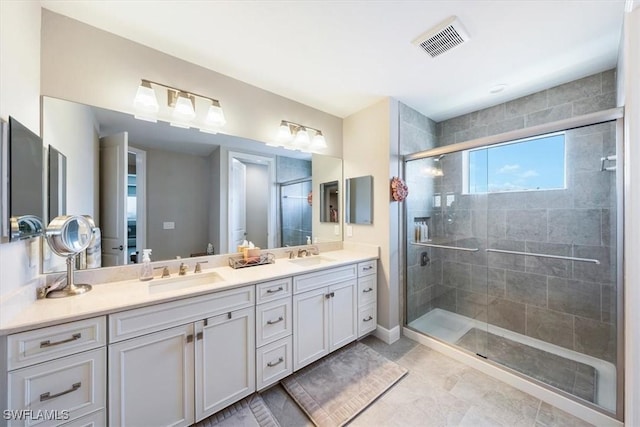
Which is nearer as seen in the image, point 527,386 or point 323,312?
point 527,386

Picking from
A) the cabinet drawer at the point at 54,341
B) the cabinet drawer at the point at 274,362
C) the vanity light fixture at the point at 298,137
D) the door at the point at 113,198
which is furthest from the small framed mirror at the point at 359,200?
the cabinet drawer at the point at 54,341

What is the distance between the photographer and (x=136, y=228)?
1.69 m

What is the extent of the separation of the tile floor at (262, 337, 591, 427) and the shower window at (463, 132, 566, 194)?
1.91 m

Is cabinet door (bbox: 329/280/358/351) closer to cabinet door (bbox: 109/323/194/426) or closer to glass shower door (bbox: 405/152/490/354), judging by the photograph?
glass shower door (bbox: 405/152/490/354)

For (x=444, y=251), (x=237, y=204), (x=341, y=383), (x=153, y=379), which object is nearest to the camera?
(x=153, y=379)

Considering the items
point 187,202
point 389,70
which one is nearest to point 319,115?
point 389,70

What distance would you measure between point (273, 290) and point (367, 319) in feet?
4.04

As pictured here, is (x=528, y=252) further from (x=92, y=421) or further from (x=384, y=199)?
(x=92, y=421)

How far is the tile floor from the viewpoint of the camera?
153 cm

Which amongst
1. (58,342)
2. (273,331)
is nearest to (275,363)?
(273,331)

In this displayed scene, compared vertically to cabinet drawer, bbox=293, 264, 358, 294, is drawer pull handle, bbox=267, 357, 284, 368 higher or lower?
lower

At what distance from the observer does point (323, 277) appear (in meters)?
2.02

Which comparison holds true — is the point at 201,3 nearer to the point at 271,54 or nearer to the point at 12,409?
the point at 271,54

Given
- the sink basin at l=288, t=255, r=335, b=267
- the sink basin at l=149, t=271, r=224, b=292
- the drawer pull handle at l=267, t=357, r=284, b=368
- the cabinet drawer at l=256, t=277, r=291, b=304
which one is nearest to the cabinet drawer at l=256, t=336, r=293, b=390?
the drawer pull handle at l=267, t=357, r=284, b=368
